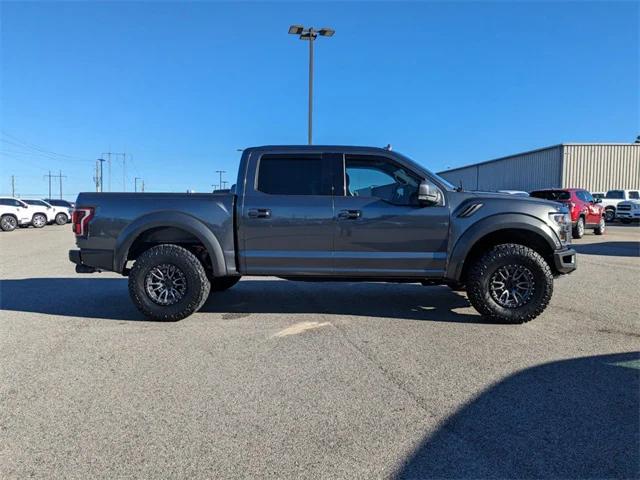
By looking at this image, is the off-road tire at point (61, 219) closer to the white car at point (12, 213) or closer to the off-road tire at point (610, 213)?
the white car at point (12, 213)

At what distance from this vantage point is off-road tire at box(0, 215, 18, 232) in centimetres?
2455

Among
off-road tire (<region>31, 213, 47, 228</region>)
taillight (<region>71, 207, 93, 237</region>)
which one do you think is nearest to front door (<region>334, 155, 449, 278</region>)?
taillight (<region>71, 207, 93, 237</region>)

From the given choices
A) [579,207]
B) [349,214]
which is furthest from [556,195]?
[349,214]

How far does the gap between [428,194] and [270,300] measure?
2901 millimetres

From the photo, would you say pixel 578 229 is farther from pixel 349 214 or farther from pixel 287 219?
pixel 287 219

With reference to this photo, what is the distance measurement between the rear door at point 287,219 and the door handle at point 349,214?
0.39 ft

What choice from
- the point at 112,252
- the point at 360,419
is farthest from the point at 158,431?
the point at 112,252

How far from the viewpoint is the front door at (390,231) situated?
5.44 meters

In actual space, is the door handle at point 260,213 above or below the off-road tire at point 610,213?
below

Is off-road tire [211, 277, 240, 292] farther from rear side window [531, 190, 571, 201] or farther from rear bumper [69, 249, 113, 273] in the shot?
rear side window [531, 190, 571, 201]

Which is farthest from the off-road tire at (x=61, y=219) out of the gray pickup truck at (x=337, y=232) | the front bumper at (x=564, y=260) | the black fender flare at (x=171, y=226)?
the front bumper at (x=564, y=260)

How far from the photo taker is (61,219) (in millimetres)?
32312

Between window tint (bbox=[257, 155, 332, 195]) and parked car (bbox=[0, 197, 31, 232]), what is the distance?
24.4 metres

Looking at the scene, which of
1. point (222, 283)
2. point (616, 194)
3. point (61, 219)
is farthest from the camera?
point (61, 219)
